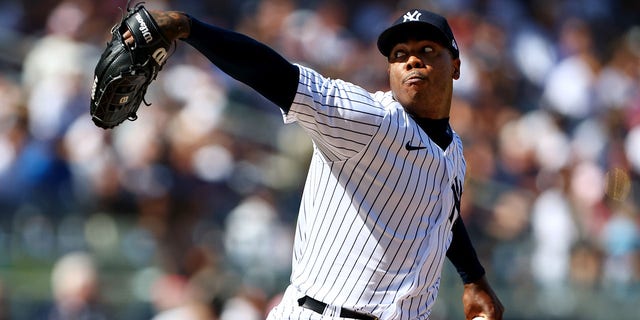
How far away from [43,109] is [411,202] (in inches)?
212

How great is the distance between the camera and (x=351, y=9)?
11344 mm

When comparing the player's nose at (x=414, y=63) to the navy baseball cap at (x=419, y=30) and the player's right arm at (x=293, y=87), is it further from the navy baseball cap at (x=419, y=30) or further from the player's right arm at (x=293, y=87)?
the player's right arm at (x=293, y=87)

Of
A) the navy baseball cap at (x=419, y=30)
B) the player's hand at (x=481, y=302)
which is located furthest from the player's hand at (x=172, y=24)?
the player's hand at (x=481, y=302)

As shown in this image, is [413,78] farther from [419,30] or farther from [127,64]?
[127,64]

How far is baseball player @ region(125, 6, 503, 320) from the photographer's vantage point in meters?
3.28

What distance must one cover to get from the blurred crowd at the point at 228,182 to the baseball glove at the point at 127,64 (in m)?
3.86

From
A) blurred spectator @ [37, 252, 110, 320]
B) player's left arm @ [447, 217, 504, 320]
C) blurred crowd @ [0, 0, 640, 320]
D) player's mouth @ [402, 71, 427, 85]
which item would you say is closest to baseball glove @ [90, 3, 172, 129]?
player's mouth @ [402, 71, 427, 85]

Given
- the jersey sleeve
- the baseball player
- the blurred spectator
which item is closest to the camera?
the jersey sleeve

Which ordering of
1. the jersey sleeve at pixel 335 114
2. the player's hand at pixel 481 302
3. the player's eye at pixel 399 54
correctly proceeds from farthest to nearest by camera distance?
1. the player's hand at pixel 481 302
2. the player's eye at pixel 399 54
3. the jersey sleeve at pixel 335 114

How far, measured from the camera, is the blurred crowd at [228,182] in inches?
293

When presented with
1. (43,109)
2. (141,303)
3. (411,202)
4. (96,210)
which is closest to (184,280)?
(141,303)

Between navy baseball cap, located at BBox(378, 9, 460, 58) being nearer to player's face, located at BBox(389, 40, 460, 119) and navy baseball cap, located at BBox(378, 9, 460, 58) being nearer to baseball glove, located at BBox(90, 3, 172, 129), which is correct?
player's face, located at BBox(389, 40, 460, 119)

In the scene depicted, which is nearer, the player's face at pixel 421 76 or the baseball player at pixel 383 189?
the baseball player at pixel 383 189

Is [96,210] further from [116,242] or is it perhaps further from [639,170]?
[639,170]
